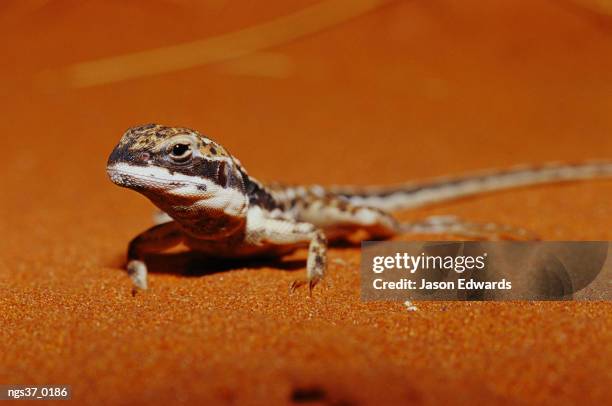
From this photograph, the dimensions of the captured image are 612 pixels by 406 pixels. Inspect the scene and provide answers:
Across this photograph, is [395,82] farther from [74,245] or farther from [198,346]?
[198,346]

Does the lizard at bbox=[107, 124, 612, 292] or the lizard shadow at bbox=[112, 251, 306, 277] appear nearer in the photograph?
the lizard at bbox=[107, 124, 612, 292]

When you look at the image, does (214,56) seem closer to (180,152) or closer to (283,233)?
(283,233)

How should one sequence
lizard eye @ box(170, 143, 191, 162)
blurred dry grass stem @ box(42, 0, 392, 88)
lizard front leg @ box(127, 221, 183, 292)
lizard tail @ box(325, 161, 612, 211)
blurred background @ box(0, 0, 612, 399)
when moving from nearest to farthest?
blurred background @ box(0, 0, 612, 399) → lizard eye @ box(170, 143, 191, 162) → lizard front leg @ box(127, 221, 183, 292) → lizard tail @ box(325, 161, 612, 211) → blurred dry grass stem @ box(42, 0, 392, 88)

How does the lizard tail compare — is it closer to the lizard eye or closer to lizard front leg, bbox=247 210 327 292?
lizard front leg, bbox=247 210 327 292

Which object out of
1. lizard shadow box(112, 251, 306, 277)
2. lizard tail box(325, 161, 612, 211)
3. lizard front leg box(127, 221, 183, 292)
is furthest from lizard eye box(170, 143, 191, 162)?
lizard tail box(325, 161, 612, 211)

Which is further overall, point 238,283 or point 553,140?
point 553,140

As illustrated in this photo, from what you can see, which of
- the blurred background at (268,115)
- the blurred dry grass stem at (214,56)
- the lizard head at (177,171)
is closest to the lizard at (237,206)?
the lizard head at (177,171)

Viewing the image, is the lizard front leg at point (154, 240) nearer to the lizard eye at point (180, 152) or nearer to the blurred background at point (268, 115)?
the blurred background at point (268, 115)

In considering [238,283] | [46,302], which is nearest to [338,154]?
[238,283]
